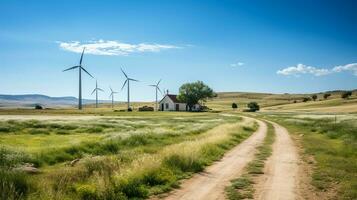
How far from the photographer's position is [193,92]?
5915 inches

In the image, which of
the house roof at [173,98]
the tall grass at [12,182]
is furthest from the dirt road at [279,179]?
the house roof at [173,98]

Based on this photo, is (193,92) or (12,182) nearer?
(12,182)

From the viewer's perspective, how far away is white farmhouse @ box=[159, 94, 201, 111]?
512 ft

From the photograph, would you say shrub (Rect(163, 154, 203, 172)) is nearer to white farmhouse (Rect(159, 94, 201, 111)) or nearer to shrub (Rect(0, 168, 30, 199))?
shrub (Rect(0, 168, 30, 199))

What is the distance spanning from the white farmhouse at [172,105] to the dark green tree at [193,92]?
5.05 metres

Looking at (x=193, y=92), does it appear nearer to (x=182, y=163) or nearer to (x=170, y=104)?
(x=170, y=104)

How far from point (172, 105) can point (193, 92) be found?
37.9 ft

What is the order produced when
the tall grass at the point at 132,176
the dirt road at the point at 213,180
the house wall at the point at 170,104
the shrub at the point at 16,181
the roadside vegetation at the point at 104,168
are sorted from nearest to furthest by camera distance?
the shrub at the point at 16,181 < the roadside vegetation at the point at 104,168 < the tall grass at the point at 132,176 < the dirt road at the point at 213,180 < the house wall at the point at 170,104

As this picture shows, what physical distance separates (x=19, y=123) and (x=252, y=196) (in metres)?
42.7

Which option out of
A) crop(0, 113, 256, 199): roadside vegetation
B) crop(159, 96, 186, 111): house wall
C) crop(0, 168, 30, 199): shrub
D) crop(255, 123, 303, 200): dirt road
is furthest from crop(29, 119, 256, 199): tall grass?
crop(159, 96, 186, 111): house wall

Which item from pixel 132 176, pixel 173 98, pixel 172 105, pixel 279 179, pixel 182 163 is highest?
pixel 173 98

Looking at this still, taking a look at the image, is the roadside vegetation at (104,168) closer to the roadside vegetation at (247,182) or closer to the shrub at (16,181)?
the shrub at (16,181)

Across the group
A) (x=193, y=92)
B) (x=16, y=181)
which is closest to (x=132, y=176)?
(x=16, y=181)

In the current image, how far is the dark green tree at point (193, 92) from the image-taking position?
149625 mm
